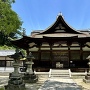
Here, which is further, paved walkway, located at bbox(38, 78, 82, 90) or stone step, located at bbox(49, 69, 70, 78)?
stone step, located at bbox(49, 69, 70, 78)

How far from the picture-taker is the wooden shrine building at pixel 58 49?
2370cm

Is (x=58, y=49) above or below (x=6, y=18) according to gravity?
below

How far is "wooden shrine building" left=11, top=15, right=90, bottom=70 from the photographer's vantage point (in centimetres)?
2370

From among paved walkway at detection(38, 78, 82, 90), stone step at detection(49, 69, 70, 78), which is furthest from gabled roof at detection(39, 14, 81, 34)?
paved walkway at detection(38, 78, 82, 90)

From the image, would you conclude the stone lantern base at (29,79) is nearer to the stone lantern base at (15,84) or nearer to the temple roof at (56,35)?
the stone lantern base at (15,84)

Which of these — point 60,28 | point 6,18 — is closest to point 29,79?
point 6,18

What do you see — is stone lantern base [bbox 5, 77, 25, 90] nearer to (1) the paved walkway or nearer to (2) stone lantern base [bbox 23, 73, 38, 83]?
(1) the paved walkway

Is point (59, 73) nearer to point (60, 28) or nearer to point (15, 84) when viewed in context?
point (60, 28)

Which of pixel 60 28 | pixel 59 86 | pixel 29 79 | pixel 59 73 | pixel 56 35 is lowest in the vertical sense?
pixel 59 86

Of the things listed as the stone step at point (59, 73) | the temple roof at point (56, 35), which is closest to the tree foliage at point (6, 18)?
the stone step at point (59, 73)

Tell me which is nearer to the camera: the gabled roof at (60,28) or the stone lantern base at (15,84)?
the stone lantern base at (15,84)

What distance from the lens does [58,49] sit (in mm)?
25281

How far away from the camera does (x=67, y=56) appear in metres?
25.1

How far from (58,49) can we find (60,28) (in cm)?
312
